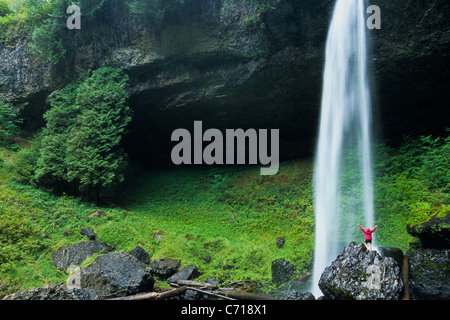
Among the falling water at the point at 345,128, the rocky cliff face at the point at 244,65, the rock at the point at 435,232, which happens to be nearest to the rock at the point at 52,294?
the falling water at the point at 345,128

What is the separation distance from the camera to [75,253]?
8.12 metres

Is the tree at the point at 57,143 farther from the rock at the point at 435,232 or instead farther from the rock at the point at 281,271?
the rock at the point at 435,232

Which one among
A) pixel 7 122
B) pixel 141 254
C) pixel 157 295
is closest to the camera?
pixel 157 295

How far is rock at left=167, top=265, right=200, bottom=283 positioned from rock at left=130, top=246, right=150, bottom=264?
1.49 metres

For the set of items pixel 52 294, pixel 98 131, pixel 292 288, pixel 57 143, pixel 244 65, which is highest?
pixel 244 65

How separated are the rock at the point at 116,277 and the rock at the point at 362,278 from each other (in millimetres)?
4008

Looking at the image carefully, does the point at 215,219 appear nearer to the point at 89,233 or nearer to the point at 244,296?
the point at 89,233

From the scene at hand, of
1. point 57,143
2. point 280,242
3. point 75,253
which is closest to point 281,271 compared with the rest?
point 280,242

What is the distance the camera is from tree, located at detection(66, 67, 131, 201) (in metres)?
11.1

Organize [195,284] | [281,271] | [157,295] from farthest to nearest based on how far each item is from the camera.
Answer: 1. [281,271]
2. [195,284]
3. [157,295]

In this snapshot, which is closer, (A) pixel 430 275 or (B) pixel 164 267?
(A) pixel 430 275

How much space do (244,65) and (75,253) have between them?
365 inches

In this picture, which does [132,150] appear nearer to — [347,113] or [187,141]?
[187,141]

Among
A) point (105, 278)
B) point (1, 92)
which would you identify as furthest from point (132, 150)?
point (105, 278)
